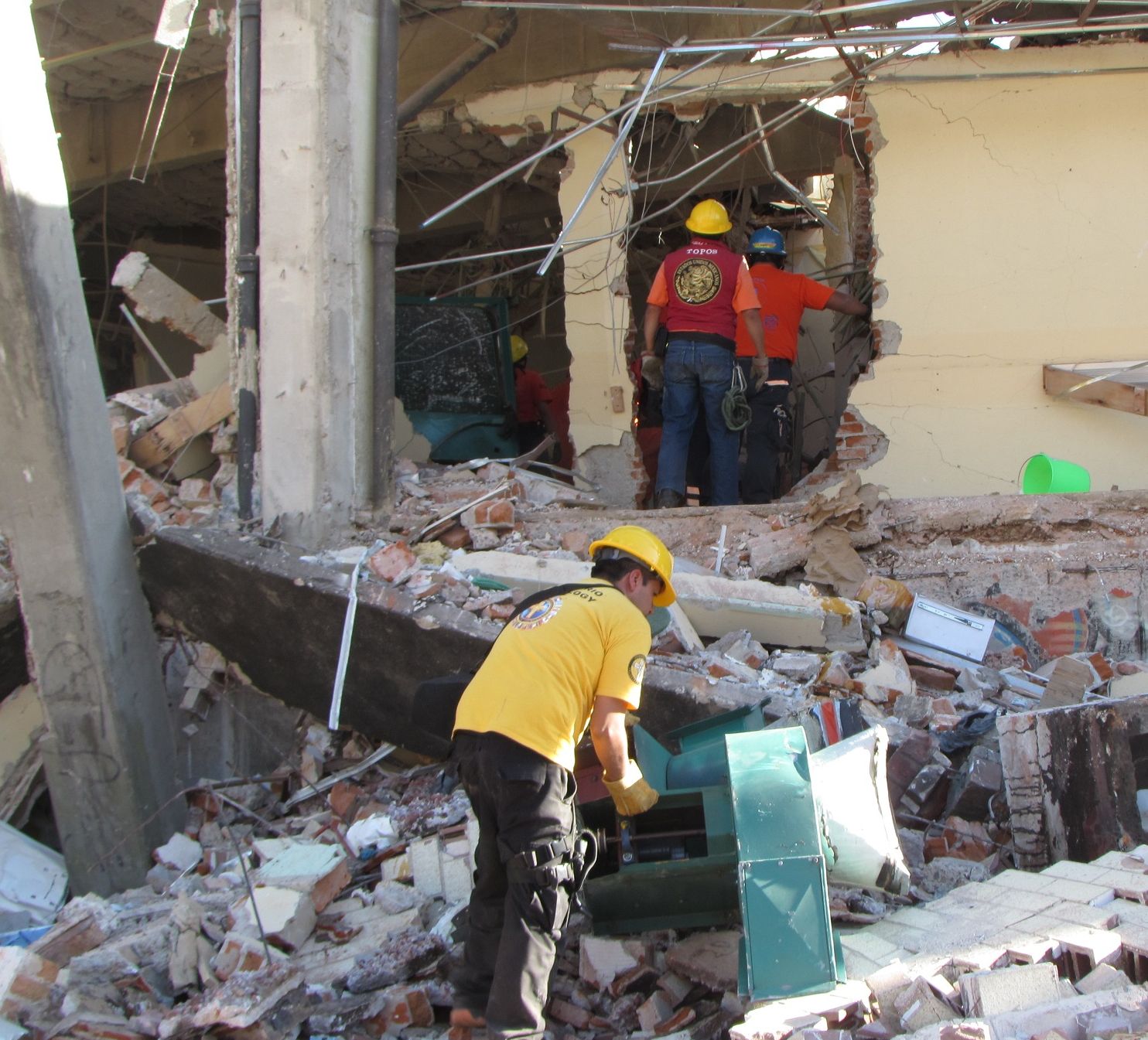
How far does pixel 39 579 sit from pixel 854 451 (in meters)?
4.56

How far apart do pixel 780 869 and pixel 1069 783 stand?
4.57 feet

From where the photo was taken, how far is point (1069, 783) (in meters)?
3.79

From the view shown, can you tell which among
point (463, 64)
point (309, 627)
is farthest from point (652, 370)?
point (309, 627)

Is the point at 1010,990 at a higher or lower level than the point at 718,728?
lower

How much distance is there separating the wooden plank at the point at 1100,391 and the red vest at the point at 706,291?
190cm

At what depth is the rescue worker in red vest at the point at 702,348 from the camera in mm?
6711

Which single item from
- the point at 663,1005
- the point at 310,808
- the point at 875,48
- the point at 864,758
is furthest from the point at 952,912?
the point at 875,48

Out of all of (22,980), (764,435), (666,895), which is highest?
(764,435)

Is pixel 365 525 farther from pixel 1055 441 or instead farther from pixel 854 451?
pixel 1055 441

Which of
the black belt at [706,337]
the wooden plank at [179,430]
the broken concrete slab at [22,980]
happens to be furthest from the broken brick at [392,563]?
the black belt at [706,337]

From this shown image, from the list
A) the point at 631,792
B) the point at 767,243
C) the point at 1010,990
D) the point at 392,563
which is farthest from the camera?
the point at 767,243

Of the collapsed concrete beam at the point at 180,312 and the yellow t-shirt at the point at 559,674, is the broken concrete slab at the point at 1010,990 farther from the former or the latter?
the collapsed concrete beam at the point at 180,312

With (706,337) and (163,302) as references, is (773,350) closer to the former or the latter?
(706,337)

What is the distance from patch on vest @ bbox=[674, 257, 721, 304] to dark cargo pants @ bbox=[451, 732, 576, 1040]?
4.18 metres
